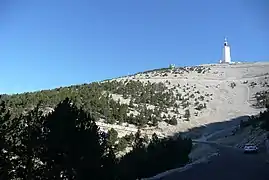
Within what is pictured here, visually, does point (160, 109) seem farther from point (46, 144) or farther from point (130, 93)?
point (46, 144)

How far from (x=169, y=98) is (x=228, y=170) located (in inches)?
2025

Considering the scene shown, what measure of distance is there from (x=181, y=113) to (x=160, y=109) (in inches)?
153

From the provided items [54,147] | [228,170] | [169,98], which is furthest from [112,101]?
[54,147]

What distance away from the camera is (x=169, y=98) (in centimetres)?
8344

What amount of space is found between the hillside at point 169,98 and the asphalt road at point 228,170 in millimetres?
15876

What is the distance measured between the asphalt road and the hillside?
52.1 ft

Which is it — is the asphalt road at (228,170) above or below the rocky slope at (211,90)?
below

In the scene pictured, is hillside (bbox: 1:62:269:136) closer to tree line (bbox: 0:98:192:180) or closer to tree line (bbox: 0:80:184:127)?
tree line (bbox: 0:80:184:127)

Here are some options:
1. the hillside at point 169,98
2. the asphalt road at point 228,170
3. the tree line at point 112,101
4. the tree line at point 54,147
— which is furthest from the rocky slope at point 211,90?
the tree line at point 54,147

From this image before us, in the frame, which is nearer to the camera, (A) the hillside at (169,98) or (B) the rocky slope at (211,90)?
(A) the hillside at (169,98)

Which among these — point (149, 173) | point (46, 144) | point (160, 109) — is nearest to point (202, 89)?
point (160, 109)

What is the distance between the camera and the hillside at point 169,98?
61375 millimetres

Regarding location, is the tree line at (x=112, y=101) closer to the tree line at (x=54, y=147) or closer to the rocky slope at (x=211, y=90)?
the rocky slope at (x=211, y=90)

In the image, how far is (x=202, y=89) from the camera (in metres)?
95.0
